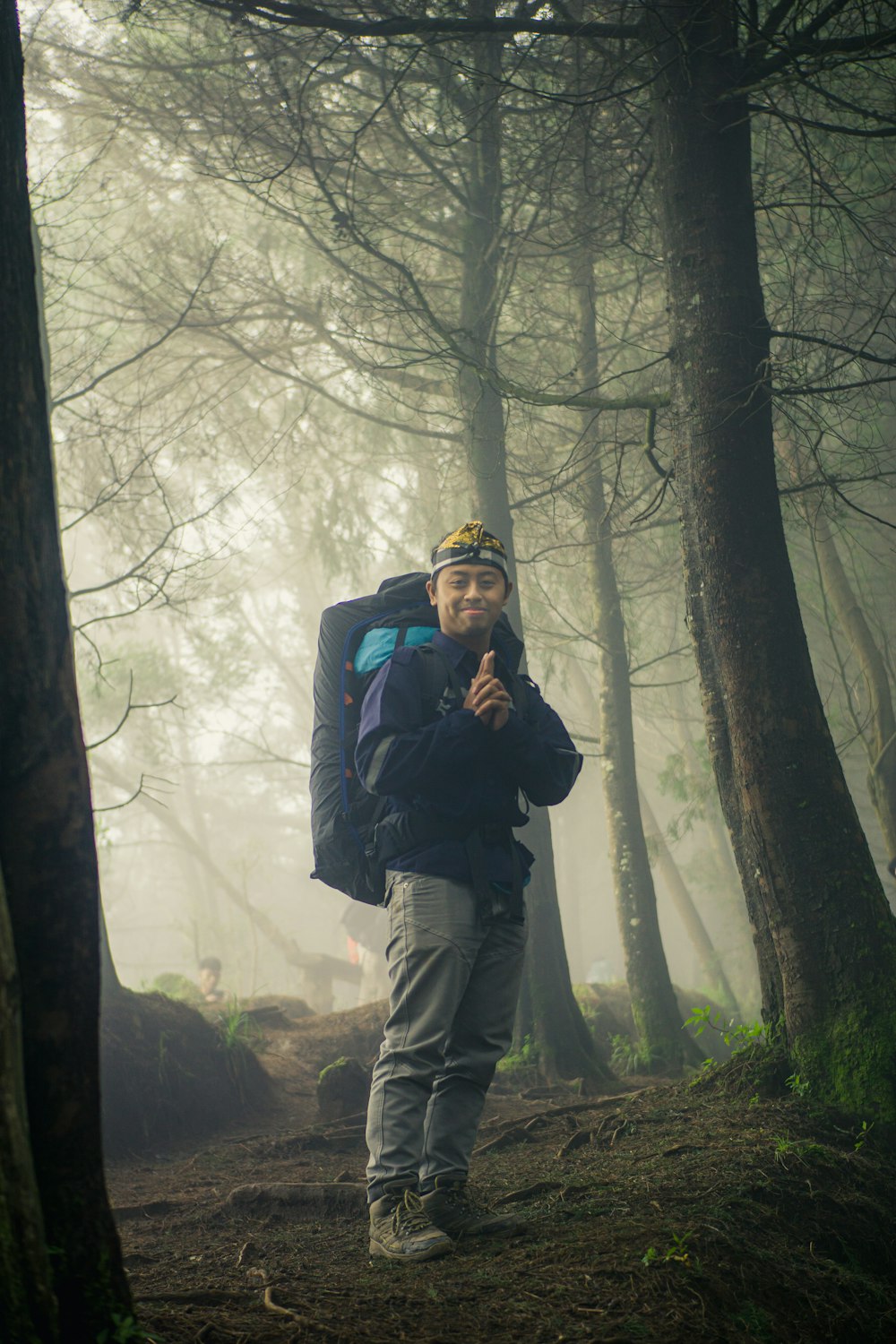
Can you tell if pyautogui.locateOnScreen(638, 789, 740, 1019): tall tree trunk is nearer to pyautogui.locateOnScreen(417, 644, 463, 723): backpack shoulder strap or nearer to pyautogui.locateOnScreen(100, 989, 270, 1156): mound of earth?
pyautogui.locateOnScreen(100, 989, 270, 1156): mound of earth

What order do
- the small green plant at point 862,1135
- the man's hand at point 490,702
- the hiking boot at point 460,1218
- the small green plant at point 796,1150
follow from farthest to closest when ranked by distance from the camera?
the small green plant at point 862,1135 < the small green plant at point 796,1150 < the man's hand at point 490,702 < the hiking boot at point 460,1218

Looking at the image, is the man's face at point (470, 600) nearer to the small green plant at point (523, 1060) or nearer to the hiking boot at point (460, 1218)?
the hiking boot at point (460, 1218)

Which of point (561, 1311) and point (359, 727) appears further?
point (359, 727)

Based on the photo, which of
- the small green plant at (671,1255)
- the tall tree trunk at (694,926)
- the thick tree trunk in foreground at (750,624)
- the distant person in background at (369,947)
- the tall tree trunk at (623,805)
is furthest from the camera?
the distant person in background at (369,947)

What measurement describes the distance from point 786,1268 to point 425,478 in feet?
40.9

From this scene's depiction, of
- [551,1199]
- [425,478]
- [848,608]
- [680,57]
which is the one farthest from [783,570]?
[425,478]

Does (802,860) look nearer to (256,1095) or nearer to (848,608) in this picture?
(256,1095)

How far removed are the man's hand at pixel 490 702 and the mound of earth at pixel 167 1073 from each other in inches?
198

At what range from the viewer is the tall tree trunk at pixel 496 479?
7922 millimetres

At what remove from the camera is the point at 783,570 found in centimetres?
479

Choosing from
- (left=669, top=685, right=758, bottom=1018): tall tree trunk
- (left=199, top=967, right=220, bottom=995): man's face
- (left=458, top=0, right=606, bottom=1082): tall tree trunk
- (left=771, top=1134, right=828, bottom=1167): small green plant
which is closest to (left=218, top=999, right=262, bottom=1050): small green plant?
(left=458, top=0, right=606, bottom=1082): tall tree trunk

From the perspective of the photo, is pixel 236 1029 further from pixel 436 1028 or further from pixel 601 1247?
pixel 601 1247

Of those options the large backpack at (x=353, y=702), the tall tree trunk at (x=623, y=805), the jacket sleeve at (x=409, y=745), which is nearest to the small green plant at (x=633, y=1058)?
the tall tree trunk at (x=623, y=805)

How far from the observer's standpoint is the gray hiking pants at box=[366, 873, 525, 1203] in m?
3.21
